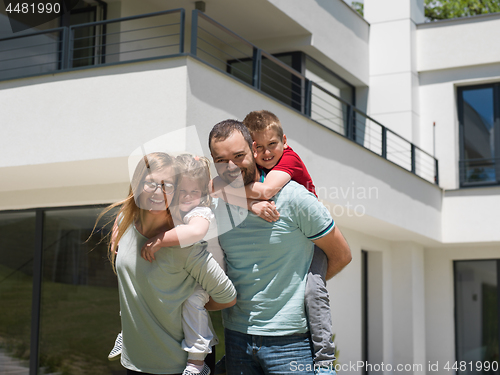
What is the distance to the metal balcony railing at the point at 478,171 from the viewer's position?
1134cm

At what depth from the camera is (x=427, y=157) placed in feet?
38.2

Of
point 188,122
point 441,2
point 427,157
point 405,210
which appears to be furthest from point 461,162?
point 441,2

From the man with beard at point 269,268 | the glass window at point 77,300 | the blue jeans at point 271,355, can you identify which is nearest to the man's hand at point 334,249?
the man with beard at point 269,268

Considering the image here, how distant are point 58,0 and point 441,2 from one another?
1489 cm

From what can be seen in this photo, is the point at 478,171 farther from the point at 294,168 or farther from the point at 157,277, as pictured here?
the point at 157,277

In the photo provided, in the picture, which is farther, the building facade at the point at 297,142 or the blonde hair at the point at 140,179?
the building facade at the point at 297,142

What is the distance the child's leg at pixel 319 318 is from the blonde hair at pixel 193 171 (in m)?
0.58

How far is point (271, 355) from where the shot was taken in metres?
2.29

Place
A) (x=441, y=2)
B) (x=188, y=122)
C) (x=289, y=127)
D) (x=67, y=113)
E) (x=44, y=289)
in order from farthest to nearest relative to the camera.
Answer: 1. (x=441, y=2)
2. (x=44, y=289)
3. (x=289, y=127)
4. (x=67, y=113)
5. (x=188, y=122)

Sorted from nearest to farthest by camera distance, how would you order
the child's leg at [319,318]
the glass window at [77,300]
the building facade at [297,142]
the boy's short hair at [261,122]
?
the child's leg at [319,318]
the boy's short hair at [261,122]
the building facade at [297,142]
the glass window at [77,300]

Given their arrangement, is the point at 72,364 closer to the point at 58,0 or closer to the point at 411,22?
the point at 58,0

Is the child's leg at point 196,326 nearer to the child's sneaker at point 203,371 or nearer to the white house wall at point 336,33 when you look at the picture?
the child's sneaker at point 203,371

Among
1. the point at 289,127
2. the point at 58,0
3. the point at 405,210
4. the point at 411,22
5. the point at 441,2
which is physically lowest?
the point at 405,210

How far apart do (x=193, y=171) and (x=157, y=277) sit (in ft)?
1.44
